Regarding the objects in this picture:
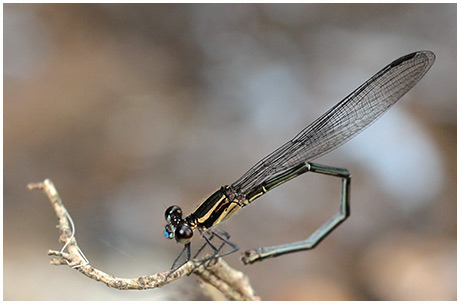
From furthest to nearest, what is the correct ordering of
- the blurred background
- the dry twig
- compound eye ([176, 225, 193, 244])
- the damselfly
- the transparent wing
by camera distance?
the blurred background, the transparent wing, the damselfly, compound eye ([176, 225, 193, 244]), the dry twig

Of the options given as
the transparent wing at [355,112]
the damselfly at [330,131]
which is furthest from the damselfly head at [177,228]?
the transparent wing at [355,112]

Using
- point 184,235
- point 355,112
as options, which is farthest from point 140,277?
point 355,112

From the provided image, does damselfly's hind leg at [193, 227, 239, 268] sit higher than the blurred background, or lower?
lower

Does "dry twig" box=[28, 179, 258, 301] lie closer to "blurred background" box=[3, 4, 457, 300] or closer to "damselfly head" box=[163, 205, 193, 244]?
"damselfly head" box=[163, 205, 193, 244]

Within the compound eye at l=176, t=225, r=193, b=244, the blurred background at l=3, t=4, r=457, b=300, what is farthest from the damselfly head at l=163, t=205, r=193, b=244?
the blurred background at l=3, t=4, r=457, b=300

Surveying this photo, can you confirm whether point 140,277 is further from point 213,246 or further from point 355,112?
point 355,112

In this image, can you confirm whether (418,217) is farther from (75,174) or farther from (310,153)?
(75,174)

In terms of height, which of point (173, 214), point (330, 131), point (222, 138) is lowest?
point (173, 214)
